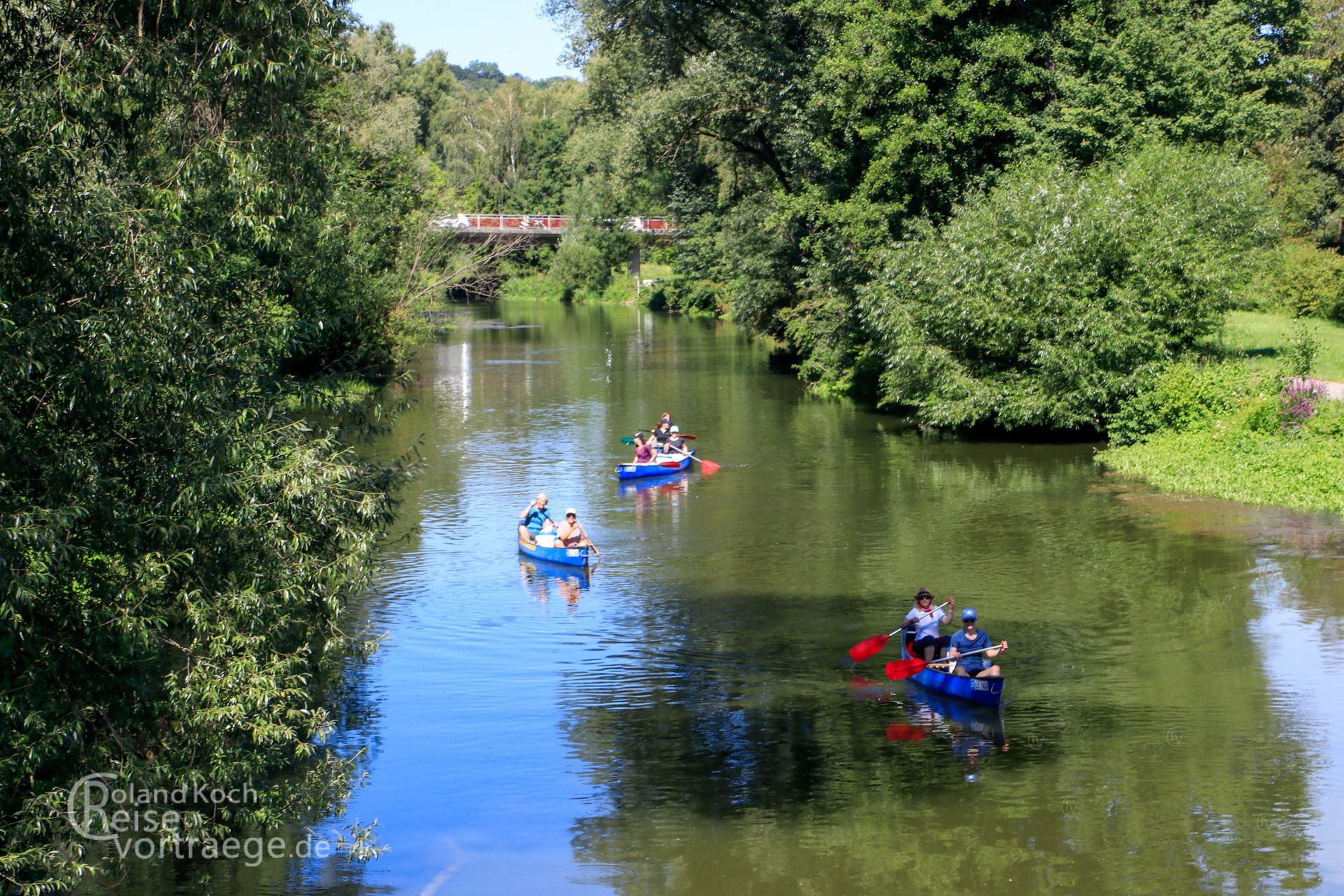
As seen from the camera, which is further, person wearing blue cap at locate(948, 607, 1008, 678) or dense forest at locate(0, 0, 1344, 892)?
person wearing blue cap at locate(948, 607, 1008, 678)

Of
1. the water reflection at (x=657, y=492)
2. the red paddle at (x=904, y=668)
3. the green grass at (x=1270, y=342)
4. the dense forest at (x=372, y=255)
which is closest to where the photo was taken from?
the dense forest at (x=372, y=255)

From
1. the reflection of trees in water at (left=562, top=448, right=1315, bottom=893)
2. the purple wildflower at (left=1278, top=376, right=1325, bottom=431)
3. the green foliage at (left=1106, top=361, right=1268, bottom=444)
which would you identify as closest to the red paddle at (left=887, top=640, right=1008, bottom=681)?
the reflection of trees in water at (left=562, top=448, right=1315, bottom=893)

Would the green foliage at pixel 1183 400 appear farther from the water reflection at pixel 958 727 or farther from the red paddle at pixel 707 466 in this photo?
the water reflection at pixel 958 727

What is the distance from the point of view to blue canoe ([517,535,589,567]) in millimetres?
22031

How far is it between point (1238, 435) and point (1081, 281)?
531cm

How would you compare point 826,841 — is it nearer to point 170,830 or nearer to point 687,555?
point 170,830

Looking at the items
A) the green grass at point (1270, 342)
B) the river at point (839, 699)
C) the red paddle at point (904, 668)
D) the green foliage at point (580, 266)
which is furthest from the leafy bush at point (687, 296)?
the red paddle at point (904, 668)

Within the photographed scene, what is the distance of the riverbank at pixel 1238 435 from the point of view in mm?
24234

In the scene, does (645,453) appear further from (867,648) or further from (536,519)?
(867,648)

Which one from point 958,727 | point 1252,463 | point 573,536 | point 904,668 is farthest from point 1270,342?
point 958,727

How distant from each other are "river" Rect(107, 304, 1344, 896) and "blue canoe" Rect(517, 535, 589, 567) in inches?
13.3

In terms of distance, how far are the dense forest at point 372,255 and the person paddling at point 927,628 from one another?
742cm

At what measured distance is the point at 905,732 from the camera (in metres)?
14.7

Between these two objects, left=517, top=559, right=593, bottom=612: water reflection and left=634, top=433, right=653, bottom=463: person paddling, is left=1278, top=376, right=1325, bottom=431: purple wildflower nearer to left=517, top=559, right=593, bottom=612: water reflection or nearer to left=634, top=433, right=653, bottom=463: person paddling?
left=634, top=433, right=653, bottom=463: person paddling
